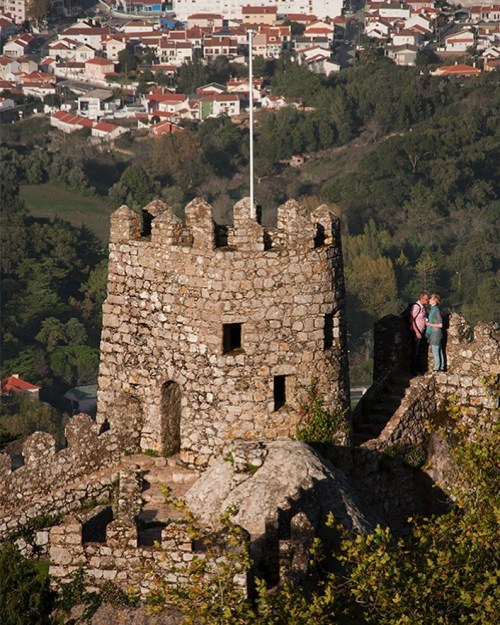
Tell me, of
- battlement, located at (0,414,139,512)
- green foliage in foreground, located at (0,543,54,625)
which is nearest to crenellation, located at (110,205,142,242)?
battlement, located at (0,414,139,512)

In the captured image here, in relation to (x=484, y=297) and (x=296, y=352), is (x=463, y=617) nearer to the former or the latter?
(x=296, y=352)

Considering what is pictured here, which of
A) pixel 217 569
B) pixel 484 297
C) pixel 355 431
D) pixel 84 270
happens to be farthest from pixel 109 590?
pixel 84 270

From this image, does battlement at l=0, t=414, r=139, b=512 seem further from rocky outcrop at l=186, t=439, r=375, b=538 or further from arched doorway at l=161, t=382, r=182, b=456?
rocky outcrop at l=186, t=439, r=375, b=538

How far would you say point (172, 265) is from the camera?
2375cm

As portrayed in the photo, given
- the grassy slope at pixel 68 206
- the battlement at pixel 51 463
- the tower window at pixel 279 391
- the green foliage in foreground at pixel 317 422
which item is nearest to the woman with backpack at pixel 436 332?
the green foliage in foreground at pixel 317 422

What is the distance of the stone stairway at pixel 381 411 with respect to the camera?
25656 mm

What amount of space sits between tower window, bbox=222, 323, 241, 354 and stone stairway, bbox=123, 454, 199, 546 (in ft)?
5.54

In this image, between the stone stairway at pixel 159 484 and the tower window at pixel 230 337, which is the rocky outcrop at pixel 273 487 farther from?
the tower window at pixel 230 337

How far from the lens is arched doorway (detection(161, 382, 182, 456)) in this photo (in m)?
24.1

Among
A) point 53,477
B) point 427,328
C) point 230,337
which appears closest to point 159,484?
point 53,477

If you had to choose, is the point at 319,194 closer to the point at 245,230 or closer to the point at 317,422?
the point at 317,422

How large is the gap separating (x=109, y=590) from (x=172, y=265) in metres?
4.80

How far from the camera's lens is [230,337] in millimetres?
23484

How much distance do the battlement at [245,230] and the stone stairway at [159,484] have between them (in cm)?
280
